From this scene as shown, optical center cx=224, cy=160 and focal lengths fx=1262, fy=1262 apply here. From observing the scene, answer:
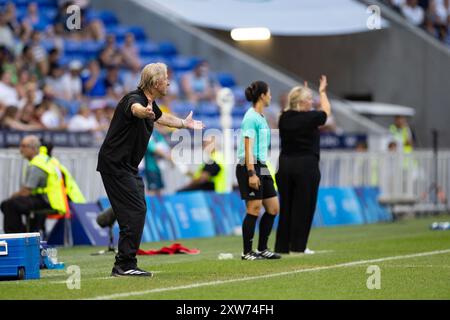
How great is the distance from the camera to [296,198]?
55.3ft

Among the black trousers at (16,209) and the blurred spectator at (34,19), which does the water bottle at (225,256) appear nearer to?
the black trousers at (16,209)

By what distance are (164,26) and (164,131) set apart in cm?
836

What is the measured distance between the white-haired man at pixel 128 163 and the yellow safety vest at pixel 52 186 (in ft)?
19.8

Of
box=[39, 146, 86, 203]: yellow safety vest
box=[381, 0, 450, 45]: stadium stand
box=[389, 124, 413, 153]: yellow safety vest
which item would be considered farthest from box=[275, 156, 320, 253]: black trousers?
box=[381, 0, 450, 45]: stadium stand

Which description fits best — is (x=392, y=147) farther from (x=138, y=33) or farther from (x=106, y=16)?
(x=106, y=16)

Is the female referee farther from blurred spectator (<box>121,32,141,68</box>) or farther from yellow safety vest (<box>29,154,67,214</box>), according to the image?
blurred spectator (<box>121,32,141,68</box>)

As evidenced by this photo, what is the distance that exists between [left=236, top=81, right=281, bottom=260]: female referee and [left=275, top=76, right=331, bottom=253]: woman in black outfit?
1165 millimetres

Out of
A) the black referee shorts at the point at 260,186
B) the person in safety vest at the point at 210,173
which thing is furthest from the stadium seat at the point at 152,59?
the black referee shorts at the point at 260,186

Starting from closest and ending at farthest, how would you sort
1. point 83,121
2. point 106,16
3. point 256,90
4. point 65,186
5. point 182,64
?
point 256,90 < point 65,186 < point 83,121 < point 182,64 < point 106,16

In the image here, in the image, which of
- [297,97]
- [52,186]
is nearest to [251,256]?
[297,97]

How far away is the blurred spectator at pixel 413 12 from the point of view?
36.7 metres

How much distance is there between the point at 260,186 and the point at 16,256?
3928mm

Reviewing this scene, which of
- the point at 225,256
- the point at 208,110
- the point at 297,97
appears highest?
the point at 208,110
